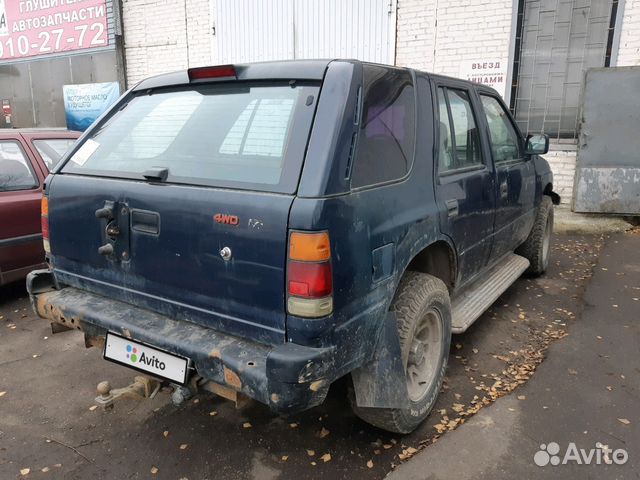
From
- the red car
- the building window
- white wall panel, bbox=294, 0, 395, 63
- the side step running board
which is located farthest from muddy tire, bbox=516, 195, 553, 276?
the red car

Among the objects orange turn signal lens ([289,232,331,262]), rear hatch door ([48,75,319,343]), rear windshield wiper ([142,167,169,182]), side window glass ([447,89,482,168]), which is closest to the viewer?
orange turn signal lens ([289,232,331,262])

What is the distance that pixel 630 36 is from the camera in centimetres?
689

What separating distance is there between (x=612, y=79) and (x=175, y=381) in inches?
287

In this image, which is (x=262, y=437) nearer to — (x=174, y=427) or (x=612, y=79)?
(x=174, y=427)

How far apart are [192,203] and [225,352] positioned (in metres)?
0.64

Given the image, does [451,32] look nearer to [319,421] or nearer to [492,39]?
[492,39]

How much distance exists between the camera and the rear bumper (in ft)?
6.25

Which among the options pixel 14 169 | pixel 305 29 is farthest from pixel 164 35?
pixel 14 169

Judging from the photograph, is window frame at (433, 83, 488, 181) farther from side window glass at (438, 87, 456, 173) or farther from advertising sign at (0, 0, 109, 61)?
advertising sign at (0, 0, 109, 61)

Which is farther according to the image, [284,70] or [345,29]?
[345,29]

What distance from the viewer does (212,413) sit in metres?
2.93

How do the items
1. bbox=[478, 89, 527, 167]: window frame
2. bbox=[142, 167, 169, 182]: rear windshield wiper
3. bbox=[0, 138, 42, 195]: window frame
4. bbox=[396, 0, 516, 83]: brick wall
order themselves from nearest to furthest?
1. bbox=[142, 167, 169, 182]: rear windshield wiper
2. bbox=[478, 89, 527, 167]: window frame
3. bbox=[0, 138, 42, 195]: window frame
4. bbox=[396, 0, 516, 83]: brick wall

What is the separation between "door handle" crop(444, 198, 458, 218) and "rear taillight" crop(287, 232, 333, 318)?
1144mm

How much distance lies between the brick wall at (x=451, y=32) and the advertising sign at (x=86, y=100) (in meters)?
6.45
